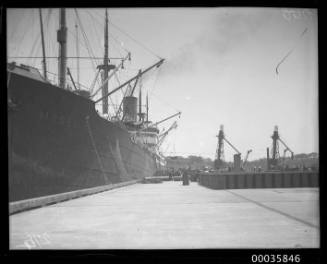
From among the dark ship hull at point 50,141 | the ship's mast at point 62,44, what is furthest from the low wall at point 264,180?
the ship's mast at point 62,44

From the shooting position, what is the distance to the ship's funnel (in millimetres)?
51031

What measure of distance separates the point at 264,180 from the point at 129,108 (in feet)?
101

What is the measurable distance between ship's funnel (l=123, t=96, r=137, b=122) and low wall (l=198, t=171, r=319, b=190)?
28.9m

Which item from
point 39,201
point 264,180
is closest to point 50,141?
point 39,201

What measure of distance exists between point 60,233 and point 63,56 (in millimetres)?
20400

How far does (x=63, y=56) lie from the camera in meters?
26.2

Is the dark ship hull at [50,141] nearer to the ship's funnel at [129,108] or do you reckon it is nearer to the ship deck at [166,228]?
the ship deck at [166,228]

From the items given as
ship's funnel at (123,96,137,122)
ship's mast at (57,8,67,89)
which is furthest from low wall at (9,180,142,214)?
ship's funnel at (123,96,137,122)

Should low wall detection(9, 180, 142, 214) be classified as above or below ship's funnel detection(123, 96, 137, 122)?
below

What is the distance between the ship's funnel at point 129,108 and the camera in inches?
2009
